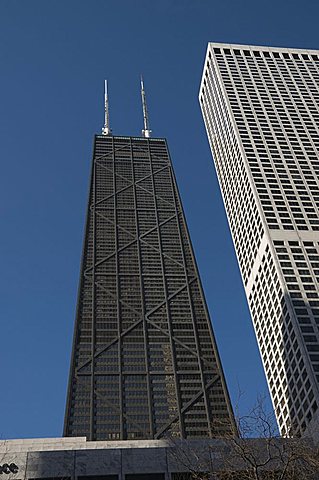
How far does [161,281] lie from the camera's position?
16800 centimetres

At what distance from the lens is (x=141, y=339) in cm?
15088

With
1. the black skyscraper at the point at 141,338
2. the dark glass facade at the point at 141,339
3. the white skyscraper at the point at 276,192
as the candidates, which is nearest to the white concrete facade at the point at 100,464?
the white skyscraper at the point at 276,192

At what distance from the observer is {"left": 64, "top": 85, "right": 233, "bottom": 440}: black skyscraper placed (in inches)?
5246

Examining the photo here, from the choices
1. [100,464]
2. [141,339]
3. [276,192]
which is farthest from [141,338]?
[100,464]

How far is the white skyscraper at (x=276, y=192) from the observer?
353 feet

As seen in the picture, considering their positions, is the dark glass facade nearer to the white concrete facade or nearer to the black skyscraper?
the black skyscraper

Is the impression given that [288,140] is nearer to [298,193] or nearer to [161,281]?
[298,193]

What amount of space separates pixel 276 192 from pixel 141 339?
50.6m

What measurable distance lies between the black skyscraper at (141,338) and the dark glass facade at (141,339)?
0.24 m

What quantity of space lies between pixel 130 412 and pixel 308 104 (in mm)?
94552

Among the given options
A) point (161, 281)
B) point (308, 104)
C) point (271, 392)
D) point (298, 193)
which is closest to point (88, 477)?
point (271, 392)

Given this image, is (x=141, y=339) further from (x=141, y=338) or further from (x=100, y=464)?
(x=100, y=464)

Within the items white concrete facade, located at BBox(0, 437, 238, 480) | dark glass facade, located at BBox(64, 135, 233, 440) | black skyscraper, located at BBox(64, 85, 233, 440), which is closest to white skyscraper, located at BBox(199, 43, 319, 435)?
dark glass facade, located at BBox(64, 135, 233, 440)

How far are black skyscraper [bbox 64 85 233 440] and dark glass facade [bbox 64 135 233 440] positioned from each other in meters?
0.24
